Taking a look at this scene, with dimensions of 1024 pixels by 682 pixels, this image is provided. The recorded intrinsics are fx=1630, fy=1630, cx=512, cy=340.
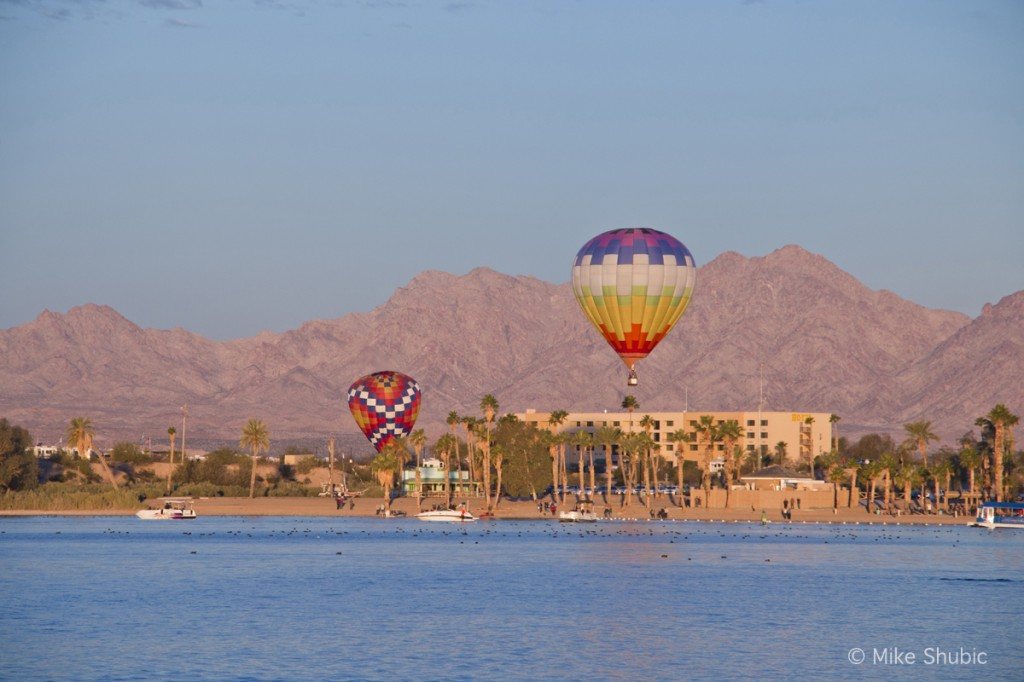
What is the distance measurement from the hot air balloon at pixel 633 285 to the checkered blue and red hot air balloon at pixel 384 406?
79.8 metres

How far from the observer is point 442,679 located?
52.4m

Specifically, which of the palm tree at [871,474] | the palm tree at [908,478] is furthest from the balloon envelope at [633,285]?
the palm tree at [908,478]

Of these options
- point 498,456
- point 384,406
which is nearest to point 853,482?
point 498,456

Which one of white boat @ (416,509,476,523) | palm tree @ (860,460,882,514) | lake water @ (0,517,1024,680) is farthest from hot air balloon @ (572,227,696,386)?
palm tree @ (860,460,882,514)

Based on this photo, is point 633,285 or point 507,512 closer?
point 633,285

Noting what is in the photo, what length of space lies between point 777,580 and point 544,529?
2323 inches

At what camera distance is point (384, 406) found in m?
194

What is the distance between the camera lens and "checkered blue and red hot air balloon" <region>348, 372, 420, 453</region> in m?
195

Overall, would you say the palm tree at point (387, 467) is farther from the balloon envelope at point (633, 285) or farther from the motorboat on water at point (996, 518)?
the balloon envelope at point (633, 285)

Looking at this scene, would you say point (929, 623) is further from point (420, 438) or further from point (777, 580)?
point (420, 438)

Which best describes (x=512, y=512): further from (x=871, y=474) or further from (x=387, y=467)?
(x=871, y=474)

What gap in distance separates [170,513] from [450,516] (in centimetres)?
2790

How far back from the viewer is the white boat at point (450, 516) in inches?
6412

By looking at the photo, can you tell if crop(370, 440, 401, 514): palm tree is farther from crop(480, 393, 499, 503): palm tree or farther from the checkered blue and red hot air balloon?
the checkered blue and red hot air balloon
